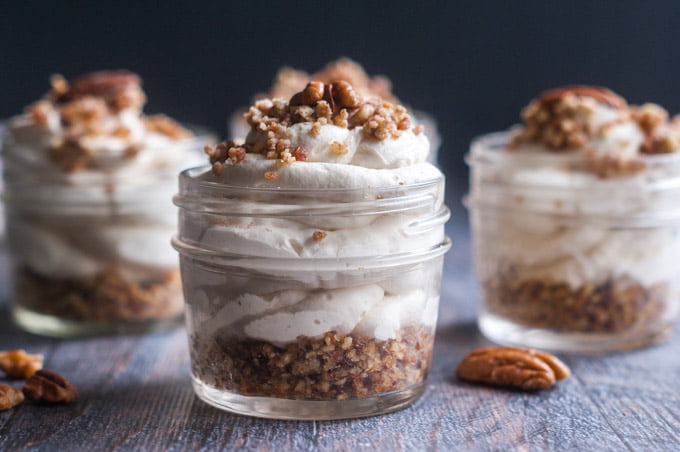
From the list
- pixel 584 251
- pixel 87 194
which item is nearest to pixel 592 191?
pixel 584 251

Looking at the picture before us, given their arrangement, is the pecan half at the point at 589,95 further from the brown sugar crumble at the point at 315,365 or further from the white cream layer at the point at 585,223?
the brown sugar crumble at the point at 315,365

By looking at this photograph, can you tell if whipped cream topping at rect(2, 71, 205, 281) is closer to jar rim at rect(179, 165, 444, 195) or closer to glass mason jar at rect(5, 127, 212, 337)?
glass mason jar at rect(5, 127, 212, 337)

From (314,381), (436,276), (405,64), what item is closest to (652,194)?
(436,276)

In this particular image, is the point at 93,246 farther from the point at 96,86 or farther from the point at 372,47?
the point at 372,47

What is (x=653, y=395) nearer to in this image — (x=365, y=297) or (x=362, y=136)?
(x=365, y=297)

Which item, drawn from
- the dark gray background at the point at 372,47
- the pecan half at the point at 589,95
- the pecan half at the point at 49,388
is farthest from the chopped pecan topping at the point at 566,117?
the dark gray background at the point at 372,47
